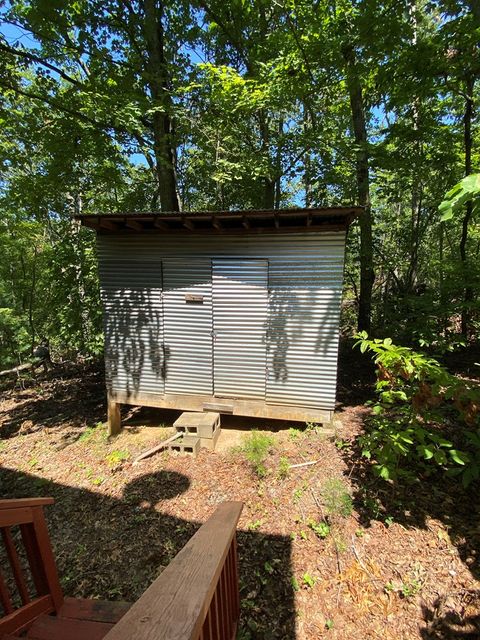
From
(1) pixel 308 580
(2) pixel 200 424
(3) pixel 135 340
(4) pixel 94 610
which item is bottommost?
(1) pixel 308 580

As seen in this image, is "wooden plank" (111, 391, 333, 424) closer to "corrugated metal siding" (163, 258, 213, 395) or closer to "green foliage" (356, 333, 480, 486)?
"corrugated metal siding" (163, 258, 213, 395)

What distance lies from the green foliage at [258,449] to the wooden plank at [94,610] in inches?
95.9

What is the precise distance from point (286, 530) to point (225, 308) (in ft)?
9.90

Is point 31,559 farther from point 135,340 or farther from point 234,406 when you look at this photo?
point 135,340

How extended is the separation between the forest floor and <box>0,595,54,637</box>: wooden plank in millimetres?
1304

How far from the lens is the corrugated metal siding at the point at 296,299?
15.0 ft

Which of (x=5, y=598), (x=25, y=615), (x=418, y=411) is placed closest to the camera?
(x=5, y=598)

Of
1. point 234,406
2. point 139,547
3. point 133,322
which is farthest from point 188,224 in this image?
point 139,547

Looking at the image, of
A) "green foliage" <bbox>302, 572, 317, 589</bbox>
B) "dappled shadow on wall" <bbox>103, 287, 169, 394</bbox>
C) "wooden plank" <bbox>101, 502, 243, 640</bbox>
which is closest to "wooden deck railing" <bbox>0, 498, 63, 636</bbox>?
"wooden plank" <bbox>101, 502, 243, 640</bbox>

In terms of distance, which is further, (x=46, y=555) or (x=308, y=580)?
(x=308, y=580)

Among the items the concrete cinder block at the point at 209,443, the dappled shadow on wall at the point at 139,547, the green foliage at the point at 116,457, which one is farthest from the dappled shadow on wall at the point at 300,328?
the green foliage at the point at 116,457

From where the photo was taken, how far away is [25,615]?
1.70 metres

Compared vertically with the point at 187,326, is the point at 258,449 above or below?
below

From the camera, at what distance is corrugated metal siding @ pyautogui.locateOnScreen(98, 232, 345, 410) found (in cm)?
457
